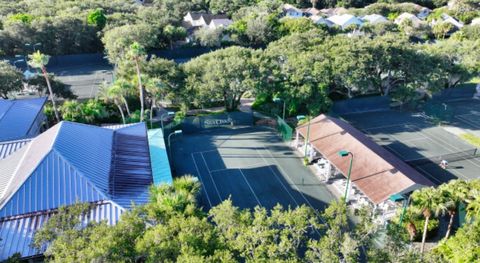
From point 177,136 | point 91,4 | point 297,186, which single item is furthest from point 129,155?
point 91,4

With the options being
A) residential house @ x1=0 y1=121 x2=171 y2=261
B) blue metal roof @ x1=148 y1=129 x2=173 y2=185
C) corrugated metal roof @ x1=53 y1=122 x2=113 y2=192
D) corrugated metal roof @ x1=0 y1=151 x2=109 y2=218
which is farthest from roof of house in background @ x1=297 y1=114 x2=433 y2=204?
corrugated metal roof @ x1=0 y1=151 x2=109 y2=218

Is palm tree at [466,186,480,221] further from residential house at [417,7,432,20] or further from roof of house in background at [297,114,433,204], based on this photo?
residential house at [417,7,432,20]

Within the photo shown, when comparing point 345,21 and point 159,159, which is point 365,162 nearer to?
point 159,159

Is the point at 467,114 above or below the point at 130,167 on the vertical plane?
below

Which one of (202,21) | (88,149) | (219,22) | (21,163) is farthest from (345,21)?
(21,163)

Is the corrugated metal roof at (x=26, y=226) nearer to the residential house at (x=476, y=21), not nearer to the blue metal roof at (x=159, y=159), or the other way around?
the blue metal roof at (x=159, y=159)

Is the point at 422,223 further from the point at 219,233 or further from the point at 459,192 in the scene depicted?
the point at 219,233

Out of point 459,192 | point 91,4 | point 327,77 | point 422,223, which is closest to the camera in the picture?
point 459,192
